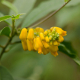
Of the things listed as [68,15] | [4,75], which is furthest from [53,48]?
[68,15]

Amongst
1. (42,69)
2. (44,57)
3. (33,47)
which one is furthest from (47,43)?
(42,69)

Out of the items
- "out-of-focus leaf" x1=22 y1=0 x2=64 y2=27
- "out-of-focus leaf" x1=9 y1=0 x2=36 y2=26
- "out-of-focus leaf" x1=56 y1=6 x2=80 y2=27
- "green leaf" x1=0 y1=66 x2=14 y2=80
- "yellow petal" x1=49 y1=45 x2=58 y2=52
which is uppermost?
"out-of-focus leaf" x1=9 y1=0 x2=36 y2=26

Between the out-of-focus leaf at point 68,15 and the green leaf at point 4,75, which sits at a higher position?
the green leaf at point 4,75

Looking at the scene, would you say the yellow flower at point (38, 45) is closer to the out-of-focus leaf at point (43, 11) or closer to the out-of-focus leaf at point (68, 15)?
the out-of-focus leaf at point (43, 11)

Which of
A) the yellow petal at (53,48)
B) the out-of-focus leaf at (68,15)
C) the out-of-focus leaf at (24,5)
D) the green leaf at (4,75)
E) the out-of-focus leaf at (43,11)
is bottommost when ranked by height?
the out-of-focus leaf at (68,15)

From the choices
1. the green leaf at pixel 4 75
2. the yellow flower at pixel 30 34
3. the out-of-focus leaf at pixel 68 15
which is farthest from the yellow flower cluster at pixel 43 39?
the out-of-focus leaf at pixel 68 15

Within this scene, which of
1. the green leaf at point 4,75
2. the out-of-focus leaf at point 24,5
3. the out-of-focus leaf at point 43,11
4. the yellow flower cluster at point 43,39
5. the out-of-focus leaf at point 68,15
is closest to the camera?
the yellow flower cluster at point 43,39

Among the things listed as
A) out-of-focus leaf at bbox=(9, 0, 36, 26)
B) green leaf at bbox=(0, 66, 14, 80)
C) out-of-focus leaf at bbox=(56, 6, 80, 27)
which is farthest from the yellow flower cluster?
out-of-focus leaf at bbox=(56, 6, 80, 27)

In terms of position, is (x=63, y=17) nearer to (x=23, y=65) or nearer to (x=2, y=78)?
(x=23, y=65)

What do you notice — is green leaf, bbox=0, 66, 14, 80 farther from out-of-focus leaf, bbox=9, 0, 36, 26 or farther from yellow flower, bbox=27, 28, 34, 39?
out-of-focus leaf, bbox=9, 0, 36, 26
